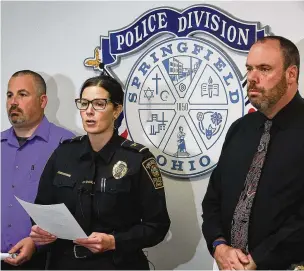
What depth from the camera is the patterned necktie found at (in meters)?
1.92

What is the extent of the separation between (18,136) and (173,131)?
919 millimetres

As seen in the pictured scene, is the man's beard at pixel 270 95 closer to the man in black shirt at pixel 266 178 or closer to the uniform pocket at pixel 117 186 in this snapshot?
the man in black shirt at pixel 266 178

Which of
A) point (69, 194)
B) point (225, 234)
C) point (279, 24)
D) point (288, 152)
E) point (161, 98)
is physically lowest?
point (225, 234)

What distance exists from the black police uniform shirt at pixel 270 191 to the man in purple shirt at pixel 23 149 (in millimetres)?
1067

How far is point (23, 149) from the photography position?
267 centimetres

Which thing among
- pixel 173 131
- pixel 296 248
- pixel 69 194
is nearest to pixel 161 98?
pixel 173 131

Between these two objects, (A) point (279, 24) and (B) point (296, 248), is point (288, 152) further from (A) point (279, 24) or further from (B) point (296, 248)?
(A) point (279, 24)

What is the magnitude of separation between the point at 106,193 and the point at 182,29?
1121mm

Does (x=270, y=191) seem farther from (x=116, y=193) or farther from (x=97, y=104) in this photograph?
(x=97, y=104)

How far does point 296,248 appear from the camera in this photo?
1.81 m

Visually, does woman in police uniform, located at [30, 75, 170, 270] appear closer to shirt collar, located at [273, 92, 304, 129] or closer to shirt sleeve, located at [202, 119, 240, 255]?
shirt sleeve, located at [202, 119, 240, 255]

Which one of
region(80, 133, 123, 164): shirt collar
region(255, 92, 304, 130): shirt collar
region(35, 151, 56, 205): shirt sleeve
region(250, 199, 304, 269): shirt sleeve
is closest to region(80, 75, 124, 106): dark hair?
region(80, 133, 123, 164): shirt collar

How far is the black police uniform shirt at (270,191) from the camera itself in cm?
181

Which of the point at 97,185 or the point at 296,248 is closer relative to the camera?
the point at 296,248
